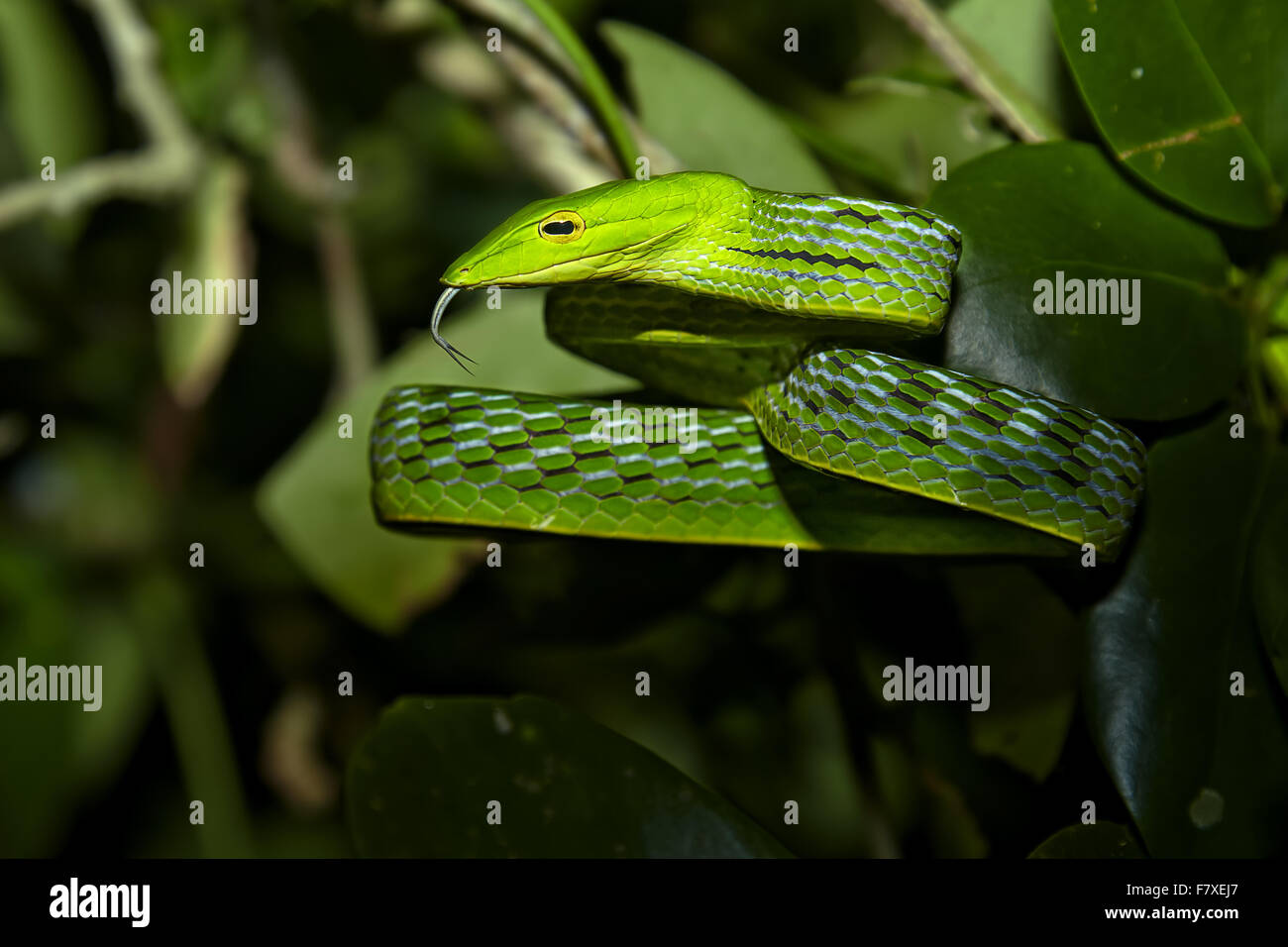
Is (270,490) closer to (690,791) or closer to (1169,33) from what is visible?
(690,791)

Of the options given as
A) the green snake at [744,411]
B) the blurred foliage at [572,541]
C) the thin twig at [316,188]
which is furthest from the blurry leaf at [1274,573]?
the thin twig at [316,188]

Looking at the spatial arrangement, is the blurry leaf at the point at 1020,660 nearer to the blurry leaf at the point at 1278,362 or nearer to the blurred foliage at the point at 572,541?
the blurred foliage at the point at 572,541

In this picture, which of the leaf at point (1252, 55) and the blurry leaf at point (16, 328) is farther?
the blurry leaf at point (16, 328)

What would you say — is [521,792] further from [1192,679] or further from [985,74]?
[985,74]

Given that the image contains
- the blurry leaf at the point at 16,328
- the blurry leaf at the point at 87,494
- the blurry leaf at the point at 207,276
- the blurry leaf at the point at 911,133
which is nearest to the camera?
the blurry leaf at the point at 911,133

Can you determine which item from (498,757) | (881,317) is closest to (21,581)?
(498,757)

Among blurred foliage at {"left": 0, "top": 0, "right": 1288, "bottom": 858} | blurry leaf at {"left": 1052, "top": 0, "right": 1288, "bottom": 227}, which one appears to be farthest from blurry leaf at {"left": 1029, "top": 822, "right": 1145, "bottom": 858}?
blurry leaf at {"left": 1052, "top": 0, "right": 1288, "bottom": 227}
